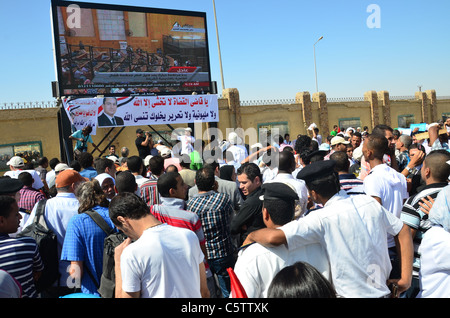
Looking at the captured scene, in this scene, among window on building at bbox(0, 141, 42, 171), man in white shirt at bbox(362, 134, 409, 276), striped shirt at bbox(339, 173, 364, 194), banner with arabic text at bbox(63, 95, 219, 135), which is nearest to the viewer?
man in white shirt at bbox(362, 134, 409, 276)

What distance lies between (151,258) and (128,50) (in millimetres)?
12097

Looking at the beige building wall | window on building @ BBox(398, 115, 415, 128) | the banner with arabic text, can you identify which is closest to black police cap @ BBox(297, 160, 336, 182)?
the banner with arabic text

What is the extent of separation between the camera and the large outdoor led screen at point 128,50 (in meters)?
11.8

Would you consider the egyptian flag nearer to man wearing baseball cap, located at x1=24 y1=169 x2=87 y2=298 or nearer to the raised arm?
the raised arm

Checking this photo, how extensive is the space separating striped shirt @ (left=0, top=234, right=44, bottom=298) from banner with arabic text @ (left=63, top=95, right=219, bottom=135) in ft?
30.6

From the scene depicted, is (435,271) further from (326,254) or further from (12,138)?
(12,138)

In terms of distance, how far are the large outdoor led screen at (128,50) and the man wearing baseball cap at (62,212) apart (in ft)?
30.4

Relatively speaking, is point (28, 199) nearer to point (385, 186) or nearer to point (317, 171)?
point (317, 171)

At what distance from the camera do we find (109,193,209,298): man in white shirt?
2010 mm

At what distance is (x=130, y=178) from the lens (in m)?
3.67

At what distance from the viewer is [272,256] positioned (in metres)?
1.88

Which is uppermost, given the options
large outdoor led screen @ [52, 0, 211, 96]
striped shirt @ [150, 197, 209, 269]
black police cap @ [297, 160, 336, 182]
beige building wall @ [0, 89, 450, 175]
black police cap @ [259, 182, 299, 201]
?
large outdoor led screen @ [52, 0, 211, 96]

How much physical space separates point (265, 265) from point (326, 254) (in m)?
0.40
